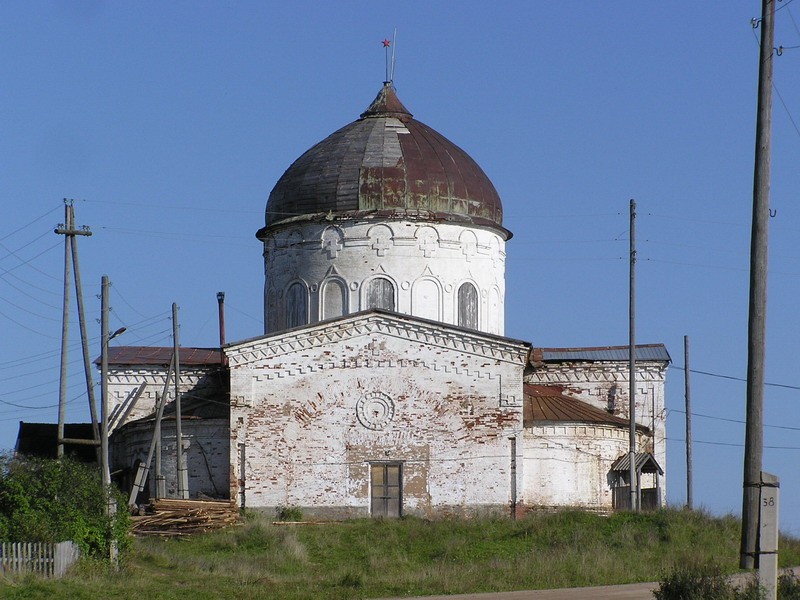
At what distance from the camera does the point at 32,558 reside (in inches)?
925

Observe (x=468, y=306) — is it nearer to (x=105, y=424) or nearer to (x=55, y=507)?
(x=105, y=424)

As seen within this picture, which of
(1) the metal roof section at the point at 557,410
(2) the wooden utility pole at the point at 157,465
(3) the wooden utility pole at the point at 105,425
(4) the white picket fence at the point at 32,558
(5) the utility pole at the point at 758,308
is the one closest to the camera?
(5) the utility pole at the point at 758,308

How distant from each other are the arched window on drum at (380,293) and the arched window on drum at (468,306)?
1862 millimetres

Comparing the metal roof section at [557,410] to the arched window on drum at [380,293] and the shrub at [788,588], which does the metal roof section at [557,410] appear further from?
the shrub at [788,588]

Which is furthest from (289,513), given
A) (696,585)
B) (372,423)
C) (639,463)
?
(696,585)

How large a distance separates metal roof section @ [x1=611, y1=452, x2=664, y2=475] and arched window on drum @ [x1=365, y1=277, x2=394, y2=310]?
6940mm

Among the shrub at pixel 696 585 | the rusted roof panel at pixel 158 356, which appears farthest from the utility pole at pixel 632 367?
the shrub at pixel 696 585

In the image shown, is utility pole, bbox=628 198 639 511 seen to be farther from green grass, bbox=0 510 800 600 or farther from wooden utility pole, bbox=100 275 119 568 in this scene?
wooden utility pole, bbox=100 275 119 568

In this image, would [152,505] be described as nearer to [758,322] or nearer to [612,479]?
[612,479]

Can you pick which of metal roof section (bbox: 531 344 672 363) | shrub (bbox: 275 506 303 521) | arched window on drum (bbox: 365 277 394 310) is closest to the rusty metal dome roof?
arched window on drum (bbox: 365 277 394 310)

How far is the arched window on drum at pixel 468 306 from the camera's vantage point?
37281 mm

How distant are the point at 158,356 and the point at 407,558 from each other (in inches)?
475

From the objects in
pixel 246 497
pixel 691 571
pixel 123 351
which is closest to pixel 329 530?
pixel 246 497

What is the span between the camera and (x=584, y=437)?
34.1 metres
